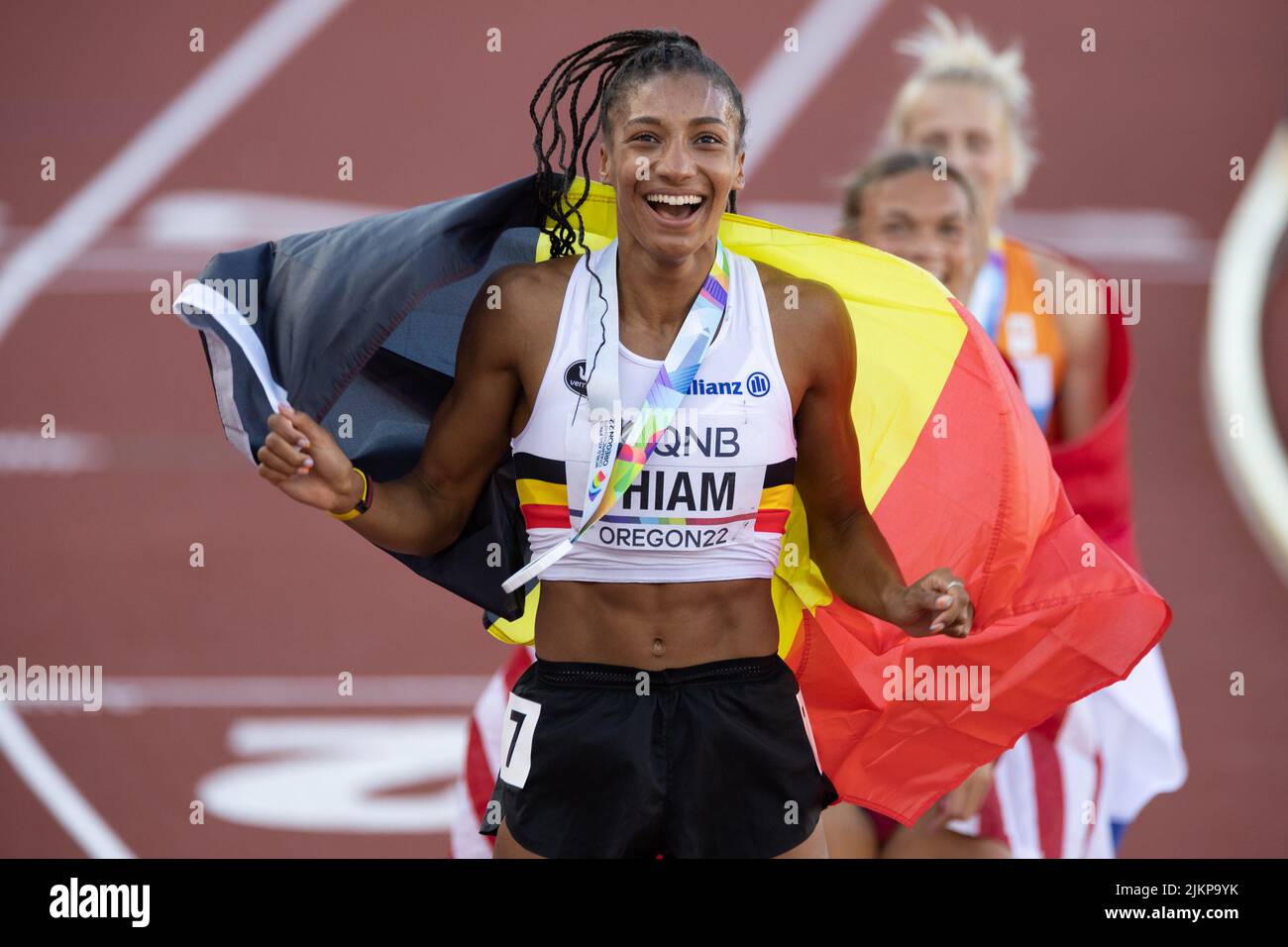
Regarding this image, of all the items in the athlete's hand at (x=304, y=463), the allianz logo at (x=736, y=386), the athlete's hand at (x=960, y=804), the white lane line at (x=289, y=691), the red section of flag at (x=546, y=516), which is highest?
the allianz logo at (x=736, y=386)

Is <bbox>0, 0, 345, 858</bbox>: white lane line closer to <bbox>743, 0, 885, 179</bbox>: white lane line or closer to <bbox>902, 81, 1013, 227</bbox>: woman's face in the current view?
<bbox>743, 0, 885, 179</bbox>: white lane line

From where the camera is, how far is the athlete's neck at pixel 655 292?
275cm

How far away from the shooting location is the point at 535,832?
272 centimetres

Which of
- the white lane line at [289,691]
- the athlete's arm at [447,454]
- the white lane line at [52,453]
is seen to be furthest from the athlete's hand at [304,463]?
the white lane line at [52,453]

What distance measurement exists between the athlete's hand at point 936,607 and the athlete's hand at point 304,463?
3.09 ft

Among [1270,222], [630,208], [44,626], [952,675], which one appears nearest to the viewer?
[630,208]

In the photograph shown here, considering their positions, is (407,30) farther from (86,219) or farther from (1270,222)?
(1270,222)

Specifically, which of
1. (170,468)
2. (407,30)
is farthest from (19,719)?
(407,30)

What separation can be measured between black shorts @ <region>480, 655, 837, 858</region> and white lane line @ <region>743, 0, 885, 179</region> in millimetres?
5179

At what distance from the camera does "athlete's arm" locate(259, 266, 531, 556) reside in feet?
8.60

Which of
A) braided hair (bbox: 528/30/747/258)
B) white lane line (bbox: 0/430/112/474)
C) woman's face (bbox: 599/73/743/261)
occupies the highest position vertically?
white lane line (bbox: 0/430/112/474)

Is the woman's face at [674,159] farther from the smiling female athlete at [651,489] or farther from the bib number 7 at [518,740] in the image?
the bib number 7 at [518,740]

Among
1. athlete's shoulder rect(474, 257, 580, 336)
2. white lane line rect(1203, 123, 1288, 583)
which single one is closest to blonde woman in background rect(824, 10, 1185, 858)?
athlete's shoulder rect(474, 257, 580, 336)

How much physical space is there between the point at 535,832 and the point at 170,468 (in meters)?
5.24
